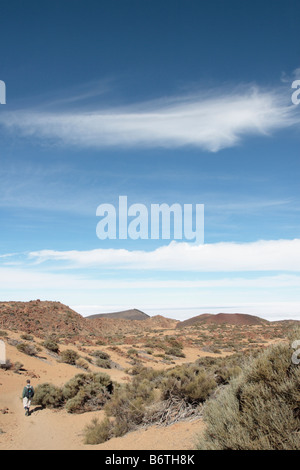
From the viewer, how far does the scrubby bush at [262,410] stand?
496cm

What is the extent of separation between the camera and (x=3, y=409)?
14125 mm

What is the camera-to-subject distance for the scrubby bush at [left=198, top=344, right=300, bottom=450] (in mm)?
4957

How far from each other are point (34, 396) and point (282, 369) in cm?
1340

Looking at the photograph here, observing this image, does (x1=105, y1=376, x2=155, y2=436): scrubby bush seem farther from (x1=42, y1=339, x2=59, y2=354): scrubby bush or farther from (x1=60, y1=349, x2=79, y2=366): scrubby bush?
(x1=42, y1=339, x2=59, y2=354): scrubby bush

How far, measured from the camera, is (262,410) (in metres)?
5.33

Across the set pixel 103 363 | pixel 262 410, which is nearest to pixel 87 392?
pixel 262 410

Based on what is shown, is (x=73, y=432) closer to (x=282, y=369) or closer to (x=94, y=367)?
(x=282, y=369)

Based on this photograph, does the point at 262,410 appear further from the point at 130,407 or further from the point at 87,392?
the point at 87,392

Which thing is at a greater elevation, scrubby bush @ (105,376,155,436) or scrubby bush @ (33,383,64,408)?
scrubby bush @ (105,376,155,436)

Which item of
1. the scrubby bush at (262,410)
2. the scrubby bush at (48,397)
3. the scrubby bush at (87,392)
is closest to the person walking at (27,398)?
the scrubby bush at (48,397)

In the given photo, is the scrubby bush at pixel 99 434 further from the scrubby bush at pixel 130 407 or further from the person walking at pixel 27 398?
the person walking at pixel 27 398

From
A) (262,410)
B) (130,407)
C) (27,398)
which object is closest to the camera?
(262,410)

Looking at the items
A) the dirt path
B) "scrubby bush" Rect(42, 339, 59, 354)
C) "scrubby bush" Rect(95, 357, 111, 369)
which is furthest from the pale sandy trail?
"scrubby bush" Rect(42, 339, 59, 354)

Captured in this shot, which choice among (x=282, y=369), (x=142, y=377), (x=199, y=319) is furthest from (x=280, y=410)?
(x=199, y=319)
